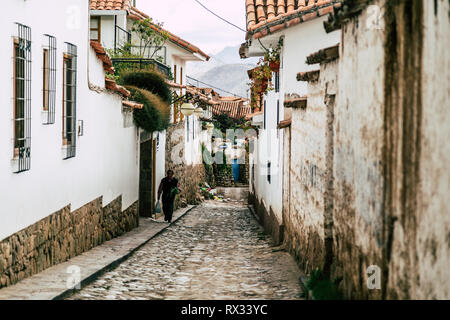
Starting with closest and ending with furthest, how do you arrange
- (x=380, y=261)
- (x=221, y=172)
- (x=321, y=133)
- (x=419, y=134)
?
(x=419, y=134) → (x=380, y=261) → (x=321, y=133) → (x=221, y=172)

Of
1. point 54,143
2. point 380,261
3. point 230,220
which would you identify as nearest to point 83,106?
point 54,143

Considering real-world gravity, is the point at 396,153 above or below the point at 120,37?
below

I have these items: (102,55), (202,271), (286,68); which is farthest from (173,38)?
(202,271)

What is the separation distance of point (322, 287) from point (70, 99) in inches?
228

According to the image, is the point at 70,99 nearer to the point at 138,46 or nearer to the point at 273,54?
the point at 273,54

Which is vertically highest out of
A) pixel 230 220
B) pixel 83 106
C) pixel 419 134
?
pixel 83 106

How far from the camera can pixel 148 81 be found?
18344mm

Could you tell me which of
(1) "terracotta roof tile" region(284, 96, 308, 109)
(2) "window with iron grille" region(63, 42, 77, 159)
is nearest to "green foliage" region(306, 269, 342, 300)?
(1) "terracotta roof tile" region(284, 96, 308, 109)

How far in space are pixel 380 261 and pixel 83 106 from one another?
764 cm

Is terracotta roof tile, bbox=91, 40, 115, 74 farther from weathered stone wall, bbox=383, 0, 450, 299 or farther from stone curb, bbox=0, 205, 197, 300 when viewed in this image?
weathered stone wall, bbox=383, 0, 450, 299

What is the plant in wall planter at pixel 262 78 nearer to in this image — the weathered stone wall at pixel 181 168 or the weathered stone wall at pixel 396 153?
the weathered stone wall at pixel 181 168

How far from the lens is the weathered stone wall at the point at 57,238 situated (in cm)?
770
